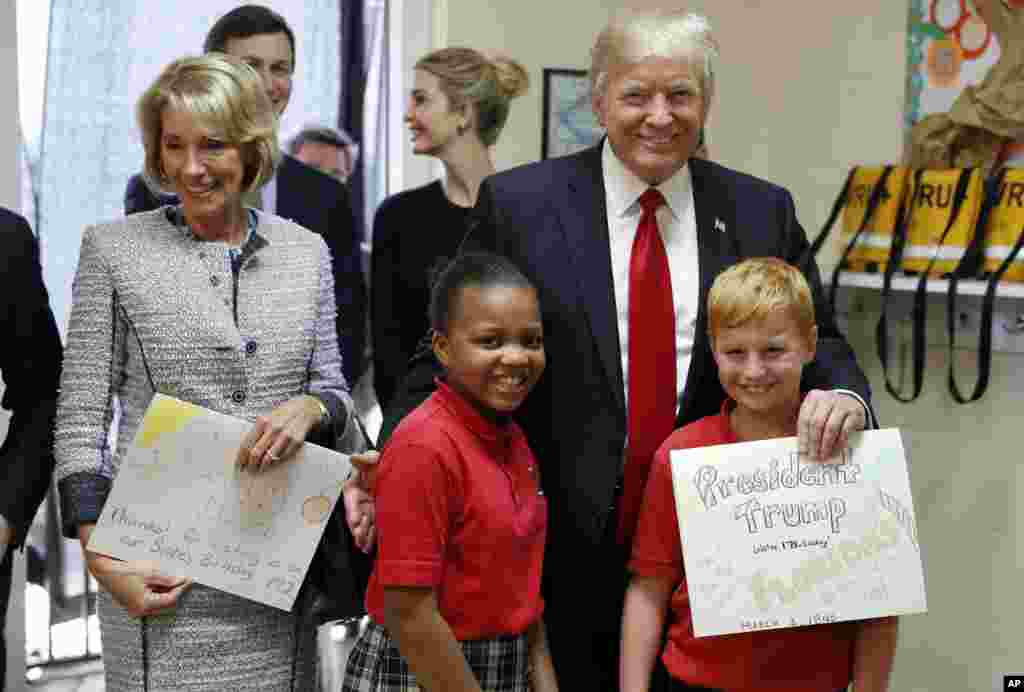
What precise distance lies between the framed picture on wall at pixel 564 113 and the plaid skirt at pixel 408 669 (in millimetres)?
2313

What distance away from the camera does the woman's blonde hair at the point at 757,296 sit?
1809mm

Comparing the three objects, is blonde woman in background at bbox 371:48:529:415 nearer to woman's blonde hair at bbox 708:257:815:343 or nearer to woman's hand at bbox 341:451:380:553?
woman's hand at bbox 341:451:380:553

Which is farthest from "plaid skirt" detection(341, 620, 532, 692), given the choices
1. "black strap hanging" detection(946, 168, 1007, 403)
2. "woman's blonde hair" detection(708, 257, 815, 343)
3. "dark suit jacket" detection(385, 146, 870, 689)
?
"black strap hanging" detection(946, 168, 1007, 403)

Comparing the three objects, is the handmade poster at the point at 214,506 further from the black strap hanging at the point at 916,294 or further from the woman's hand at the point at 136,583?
the black strap hanging at the point at 916,294

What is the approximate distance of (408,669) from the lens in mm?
1797

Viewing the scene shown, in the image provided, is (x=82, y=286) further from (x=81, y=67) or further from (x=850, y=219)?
(x=850, y=219)

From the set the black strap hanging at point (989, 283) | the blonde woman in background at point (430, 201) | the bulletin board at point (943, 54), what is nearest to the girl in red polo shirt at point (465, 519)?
the blonde woman in background at point (430, 201)

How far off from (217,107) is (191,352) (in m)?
0.36

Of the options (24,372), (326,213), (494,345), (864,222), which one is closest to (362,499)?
(494,345)

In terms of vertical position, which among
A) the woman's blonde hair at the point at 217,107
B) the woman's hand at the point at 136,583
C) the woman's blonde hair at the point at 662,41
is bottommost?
the woman's hand at the point at 136,583

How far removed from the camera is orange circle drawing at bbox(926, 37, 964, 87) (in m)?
3.42

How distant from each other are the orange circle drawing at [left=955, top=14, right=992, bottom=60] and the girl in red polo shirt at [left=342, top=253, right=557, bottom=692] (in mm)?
2018

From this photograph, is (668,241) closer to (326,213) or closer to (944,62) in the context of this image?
(326,213)

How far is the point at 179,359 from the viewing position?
74.0 inches
